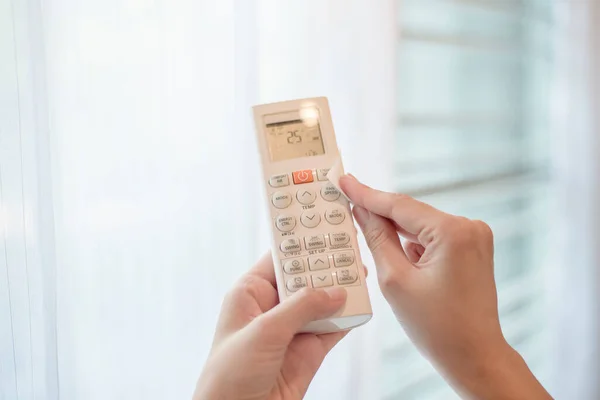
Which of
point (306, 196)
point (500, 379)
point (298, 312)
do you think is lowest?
point (500, 379)

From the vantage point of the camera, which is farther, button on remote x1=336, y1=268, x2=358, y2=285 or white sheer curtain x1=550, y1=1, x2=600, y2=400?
white sheer curtain x1=550, y1=1, x2=600, y2=400

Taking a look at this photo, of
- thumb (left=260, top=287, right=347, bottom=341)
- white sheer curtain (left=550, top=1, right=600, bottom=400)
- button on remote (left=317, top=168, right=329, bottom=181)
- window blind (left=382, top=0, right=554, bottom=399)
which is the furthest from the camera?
white sheer curtain (left=550, top=1, right=600, bottom=400)

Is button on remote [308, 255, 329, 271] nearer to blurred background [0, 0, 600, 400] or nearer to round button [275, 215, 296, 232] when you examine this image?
round button [275, 215, 296, 232]

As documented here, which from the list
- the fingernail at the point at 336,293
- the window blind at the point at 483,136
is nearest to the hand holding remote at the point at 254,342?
the fingernail at the point at 336,293

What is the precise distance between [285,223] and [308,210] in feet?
0.10

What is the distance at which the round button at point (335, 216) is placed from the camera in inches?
25.6

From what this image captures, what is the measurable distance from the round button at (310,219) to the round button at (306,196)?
0.01 m

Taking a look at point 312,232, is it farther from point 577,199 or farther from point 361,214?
point 577,199

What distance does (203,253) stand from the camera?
0.75 meters

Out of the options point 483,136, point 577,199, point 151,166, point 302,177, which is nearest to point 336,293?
point 302,177

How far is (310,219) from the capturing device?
2.12 feet

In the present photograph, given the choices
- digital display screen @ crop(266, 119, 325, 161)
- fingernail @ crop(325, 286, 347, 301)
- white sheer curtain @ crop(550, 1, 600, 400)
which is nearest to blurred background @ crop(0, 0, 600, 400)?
digital display screen @ crop(266, 119, 325, 161)

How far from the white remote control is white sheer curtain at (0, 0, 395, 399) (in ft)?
0.38

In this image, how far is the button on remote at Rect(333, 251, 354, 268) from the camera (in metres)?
0.63
